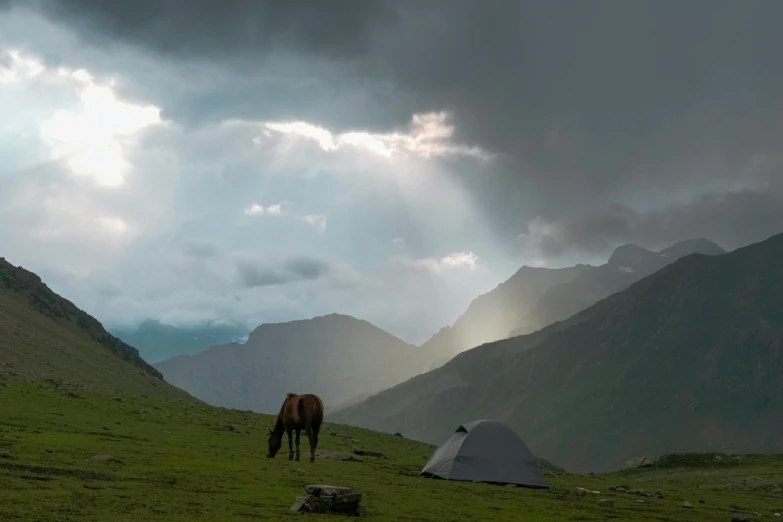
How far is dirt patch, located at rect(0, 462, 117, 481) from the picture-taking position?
77.8 feet

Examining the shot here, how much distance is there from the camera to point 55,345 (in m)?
112

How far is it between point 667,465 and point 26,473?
70.5 m

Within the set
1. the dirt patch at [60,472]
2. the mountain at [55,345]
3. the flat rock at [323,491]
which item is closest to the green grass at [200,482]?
the dirt patch at [60,472]

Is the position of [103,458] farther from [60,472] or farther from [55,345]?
[55,345]

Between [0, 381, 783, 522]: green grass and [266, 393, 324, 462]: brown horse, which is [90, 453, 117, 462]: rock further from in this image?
[266, 393, 324, 462]: brown horse

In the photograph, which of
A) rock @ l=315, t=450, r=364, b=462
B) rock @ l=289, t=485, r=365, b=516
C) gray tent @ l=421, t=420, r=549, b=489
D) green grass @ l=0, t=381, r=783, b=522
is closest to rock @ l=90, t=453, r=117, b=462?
green grass @ l=0, t=381, r=783, b=522

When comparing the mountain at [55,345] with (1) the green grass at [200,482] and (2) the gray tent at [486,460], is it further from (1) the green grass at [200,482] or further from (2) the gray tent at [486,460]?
(2) the gray tent at [486,460]

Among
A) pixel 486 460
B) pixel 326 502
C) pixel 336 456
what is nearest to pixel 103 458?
pixel 326 502

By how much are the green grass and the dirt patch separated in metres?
0.07

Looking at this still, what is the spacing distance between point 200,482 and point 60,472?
4924 millimetres

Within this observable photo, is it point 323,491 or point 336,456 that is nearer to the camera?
point 323,491

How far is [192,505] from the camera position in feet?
68.8

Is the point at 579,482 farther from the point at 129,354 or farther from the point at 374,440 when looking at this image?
the point at 129,354

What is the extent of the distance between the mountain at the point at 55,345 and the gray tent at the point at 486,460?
49.7 meters
